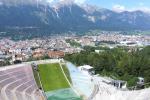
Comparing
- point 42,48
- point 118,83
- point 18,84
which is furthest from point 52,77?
point 42,48

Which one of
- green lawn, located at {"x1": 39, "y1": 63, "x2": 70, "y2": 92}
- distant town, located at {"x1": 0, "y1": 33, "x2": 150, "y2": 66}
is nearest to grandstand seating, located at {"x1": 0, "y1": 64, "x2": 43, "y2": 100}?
green lawn, located at {"x1": 39, "y1": 63, "x2": 70, "y2": 92}

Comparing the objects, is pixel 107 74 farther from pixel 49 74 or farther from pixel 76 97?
pixel 76 97

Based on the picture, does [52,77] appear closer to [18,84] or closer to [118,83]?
[18,84]

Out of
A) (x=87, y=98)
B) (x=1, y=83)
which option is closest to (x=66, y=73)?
(x=1, y=83)

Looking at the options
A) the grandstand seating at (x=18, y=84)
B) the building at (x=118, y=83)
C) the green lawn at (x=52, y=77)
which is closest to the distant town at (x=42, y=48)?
the green lawn at (x=52, y=77)

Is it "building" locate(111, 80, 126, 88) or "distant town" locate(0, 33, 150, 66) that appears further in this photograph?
"distant town" locate(0, 33, 150, 66)

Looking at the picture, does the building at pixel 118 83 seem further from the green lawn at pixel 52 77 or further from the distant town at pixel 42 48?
the distant town at pixel 42 48

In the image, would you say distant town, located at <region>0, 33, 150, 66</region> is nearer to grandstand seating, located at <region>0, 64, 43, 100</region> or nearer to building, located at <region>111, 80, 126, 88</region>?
grandstand seating, located at <region>0, 64, 43, 100</region>

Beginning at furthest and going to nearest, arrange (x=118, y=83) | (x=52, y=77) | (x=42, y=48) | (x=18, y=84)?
(x=42, y=48), (x=52, y=77), (x=18, y=84), (x=118, y=83)
